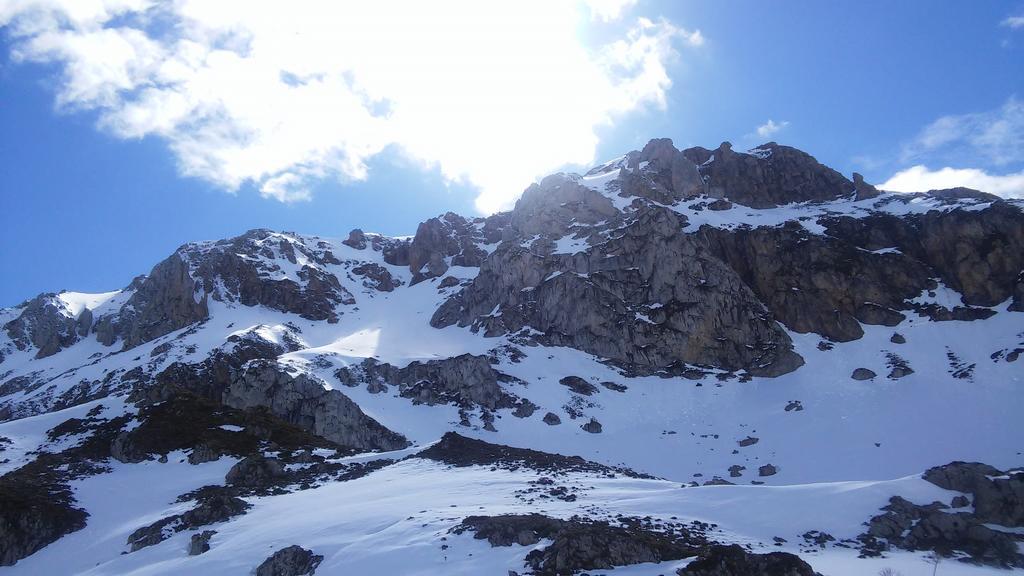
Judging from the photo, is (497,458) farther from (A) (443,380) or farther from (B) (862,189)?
(B) (862,189)

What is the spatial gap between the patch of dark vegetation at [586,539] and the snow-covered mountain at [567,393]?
133 millimetres

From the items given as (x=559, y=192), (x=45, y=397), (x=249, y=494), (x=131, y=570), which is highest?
(x=559, y=192)

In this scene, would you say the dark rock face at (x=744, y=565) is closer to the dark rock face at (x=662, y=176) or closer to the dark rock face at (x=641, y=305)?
the dark rock face at (x=641, y=305)

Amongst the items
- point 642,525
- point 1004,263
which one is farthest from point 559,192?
point 642,525

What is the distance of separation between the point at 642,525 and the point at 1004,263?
8208 centimetres

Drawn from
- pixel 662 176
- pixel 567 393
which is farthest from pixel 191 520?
pixel 662 176

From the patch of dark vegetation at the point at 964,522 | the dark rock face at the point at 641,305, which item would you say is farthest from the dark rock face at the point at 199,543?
the dark rock face at the point at 641,305

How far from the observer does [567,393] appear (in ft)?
263

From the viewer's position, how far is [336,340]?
4016 inches

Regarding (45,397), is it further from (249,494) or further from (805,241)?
(805,241)

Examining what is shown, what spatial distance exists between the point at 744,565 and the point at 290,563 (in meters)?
18.0

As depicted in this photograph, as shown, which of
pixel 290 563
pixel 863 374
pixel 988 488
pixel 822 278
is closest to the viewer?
pixel 290 563

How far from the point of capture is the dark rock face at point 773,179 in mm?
120000

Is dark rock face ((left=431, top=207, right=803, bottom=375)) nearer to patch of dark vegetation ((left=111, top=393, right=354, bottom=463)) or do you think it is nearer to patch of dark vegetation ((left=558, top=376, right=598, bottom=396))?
patch of dark vegetation ((left=558, top=376, right=598, bottom=396))
